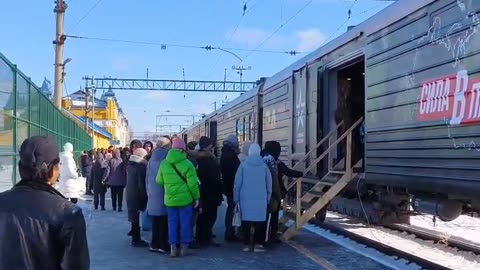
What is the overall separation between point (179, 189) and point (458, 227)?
6544 millimetres

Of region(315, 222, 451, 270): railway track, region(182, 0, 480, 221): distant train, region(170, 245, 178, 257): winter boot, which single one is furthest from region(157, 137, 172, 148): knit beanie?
region(315, 222, 451, 270): railway track

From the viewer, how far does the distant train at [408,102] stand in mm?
6000

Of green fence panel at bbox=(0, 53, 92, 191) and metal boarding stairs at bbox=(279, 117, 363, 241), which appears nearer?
green fence panel at bbox=(0, 53, 92, 191)

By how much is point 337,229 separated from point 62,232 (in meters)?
9.14

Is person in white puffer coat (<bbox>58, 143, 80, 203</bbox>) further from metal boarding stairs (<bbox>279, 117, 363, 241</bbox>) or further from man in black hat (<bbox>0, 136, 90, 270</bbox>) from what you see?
man in black hat (<bbox>0, 136, 90, 270</bbox>)

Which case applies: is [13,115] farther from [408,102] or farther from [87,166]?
[87,166]

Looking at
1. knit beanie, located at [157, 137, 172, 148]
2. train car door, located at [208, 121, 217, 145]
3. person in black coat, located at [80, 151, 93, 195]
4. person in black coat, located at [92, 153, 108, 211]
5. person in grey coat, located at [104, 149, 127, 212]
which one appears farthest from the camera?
train car door, located at [208, 121, 217, 145]

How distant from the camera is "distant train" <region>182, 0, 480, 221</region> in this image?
6.00 meters

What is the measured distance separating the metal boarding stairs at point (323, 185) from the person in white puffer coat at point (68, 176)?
351cm

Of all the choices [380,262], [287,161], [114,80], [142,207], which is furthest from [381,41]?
[114,80]

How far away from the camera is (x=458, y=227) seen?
12273 millimetres

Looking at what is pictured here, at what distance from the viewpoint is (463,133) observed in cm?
600

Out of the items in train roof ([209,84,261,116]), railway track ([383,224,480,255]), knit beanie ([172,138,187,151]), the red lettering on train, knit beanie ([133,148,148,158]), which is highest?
train roof ([209,84,261,116])

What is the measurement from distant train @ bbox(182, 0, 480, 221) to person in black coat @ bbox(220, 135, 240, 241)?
1630 millimetres
